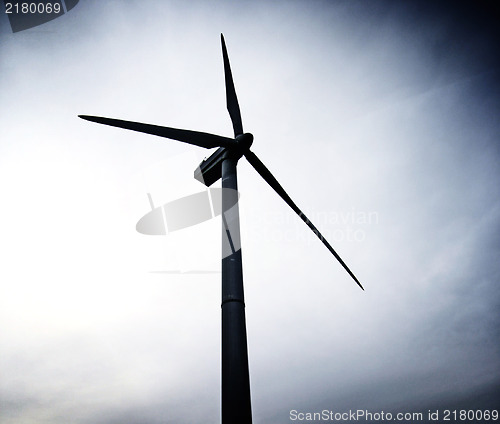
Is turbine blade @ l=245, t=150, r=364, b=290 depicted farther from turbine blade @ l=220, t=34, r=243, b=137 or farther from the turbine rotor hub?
turbine blade @ l=220, t=34, r=243, b=137

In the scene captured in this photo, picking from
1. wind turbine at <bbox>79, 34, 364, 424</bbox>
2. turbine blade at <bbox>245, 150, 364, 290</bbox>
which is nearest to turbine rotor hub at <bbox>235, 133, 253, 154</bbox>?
wind turbine at <bbox>79, 34, 364, 424</bbox>

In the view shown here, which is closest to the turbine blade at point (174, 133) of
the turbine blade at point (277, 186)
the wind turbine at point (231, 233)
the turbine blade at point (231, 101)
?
the wind turbine at point (231, 233)

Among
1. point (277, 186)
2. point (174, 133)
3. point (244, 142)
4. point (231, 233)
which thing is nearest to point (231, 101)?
point (244, 142)

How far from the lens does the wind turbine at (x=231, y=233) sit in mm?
8086

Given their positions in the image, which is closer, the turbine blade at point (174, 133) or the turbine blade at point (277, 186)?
the turbine blade at point (174, 133)

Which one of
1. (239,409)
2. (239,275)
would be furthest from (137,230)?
(239,409)

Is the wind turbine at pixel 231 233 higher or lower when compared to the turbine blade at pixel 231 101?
lower

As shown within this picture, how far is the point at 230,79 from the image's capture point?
16.2m

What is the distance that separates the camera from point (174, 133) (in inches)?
523

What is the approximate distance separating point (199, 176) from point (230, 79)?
235 inches

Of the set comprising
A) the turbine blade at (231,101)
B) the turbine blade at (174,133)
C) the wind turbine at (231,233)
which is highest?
the turbine blade at (231,101)

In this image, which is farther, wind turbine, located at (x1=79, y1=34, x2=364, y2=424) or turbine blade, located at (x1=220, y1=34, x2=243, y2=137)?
turbine blade, located at (x1=220, y1=34, x2=243, y2=137)

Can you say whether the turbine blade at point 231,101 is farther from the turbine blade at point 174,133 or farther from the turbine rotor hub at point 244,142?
the turbine blade at point 174,133

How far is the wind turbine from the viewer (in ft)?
26.5
